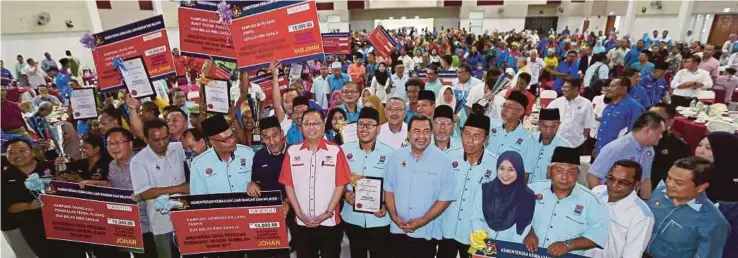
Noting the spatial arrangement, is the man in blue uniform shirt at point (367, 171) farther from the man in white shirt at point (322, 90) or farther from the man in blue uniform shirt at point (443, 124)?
the man in white shirt at point (322, 90)

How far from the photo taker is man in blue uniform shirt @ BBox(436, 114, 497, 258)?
3.02m

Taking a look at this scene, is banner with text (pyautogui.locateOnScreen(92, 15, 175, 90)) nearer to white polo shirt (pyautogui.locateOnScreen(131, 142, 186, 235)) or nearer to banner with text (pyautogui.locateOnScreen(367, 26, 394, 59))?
white polo shirt (pyautogui.locateOnScreen(131, 142, 186, 235))

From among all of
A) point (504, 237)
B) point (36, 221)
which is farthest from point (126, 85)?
point (504, 237)

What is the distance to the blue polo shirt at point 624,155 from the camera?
3.51 meters

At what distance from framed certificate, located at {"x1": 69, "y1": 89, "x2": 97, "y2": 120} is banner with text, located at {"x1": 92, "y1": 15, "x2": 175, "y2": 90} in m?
0.63

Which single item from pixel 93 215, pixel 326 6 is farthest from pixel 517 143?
pixel 326 6

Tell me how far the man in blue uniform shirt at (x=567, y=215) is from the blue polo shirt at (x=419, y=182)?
685mm

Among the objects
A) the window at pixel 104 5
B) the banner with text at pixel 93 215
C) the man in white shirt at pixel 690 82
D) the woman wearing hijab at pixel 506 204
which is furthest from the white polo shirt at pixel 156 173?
the window at pixel 104 5

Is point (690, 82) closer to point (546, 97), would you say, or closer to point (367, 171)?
point (546, 97)

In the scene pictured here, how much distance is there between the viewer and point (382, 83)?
811 cm

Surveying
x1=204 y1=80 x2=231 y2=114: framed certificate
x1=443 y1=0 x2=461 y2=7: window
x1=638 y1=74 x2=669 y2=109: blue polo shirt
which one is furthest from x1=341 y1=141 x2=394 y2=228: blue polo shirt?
x1=443 y1=0 x2=461 y2=7: window

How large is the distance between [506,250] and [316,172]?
5.14ft

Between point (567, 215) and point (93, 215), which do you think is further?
point (93, 215)

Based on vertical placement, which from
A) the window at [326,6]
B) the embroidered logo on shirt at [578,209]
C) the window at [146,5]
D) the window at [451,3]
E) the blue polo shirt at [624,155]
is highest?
the window at [451,3]
